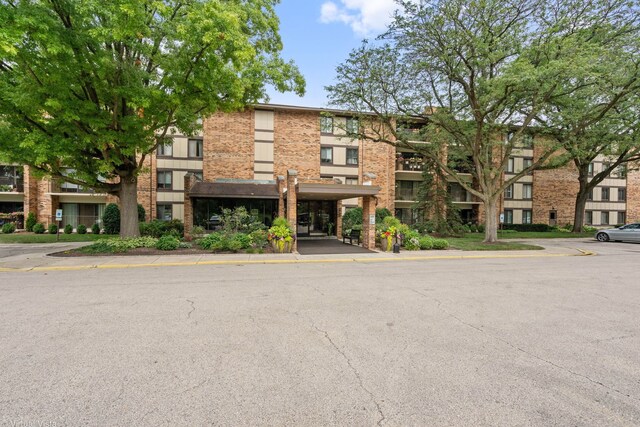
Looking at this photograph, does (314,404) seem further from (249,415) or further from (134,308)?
(134,308)

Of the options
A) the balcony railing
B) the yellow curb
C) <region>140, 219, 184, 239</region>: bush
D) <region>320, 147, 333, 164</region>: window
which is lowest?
the yellow curb

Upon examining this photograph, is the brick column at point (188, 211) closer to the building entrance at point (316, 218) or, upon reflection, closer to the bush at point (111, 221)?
the bush at point (111, 221)

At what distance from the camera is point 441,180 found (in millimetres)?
23531

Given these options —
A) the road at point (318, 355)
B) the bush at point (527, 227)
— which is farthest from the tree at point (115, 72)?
the bush at point (527, 227)

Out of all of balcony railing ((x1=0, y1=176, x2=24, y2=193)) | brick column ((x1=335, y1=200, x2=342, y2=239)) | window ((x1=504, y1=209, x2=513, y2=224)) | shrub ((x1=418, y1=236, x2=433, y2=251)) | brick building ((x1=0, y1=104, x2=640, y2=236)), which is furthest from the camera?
window ((x1=504, y1=209, x2=513, y2=224))

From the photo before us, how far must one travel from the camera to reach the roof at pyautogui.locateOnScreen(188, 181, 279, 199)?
62.4 ft

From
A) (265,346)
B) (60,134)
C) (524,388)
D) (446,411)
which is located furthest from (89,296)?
(60,134)

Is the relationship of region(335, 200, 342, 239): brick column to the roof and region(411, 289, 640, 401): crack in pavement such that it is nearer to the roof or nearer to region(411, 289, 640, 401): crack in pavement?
the roof

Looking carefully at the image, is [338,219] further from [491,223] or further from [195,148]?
[195,148]

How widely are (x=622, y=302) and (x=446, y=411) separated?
625 centimetres

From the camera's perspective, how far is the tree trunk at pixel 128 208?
46.0 ft

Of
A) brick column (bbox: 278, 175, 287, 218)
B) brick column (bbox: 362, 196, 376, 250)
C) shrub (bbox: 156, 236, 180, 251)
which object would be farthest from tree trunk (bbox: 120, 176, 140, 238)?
brick column (bbox: 362, 196, 376, 250)

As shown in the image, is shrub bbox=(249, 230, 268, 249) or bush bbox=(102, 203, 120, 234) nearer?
shrub bbox=(249, 230, 268, 249)

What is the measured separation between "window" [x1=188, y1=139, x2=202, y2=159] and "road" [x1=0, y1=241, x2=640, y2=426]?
60.6 feet
